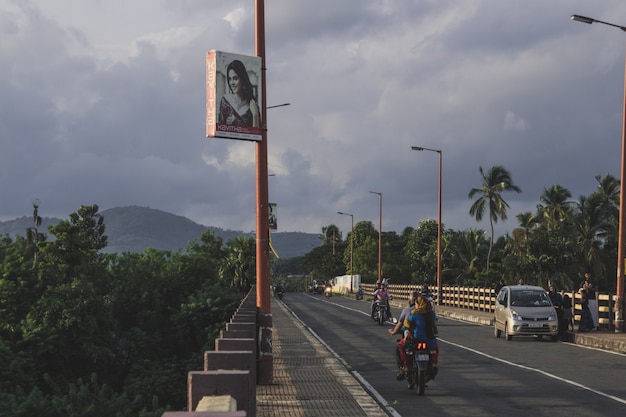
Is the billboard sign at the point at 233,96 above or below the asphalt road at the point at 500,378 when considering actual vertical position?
above

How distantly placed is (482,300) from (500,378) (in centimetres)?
3024

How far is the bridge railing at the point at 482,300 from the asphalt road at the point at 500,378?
3.26 meters

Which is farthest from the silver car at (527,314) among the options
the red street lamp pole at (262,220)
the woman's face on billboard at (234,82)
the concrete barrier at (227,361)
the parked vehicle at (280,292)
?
the parked vehicle at (280,292)

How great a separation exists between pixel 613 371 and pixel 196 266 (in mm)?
33451

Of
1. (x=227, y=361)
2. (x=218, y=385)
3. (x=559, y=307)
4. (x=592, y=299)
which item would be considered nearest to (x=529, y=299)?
(x=559, y=307)

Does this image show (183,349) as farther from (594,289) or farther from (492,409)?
(492,409)

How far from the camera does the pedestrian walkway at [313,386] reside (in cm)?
1141

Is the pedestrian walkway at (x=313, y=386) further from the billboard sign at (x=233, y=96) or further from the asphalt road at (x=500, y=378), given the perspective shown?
the billboard sign at (x=233, y=96)

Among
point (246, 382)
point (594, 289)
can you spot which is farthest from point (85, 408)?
point (246, 382)

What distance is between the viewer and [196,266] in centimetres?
4838

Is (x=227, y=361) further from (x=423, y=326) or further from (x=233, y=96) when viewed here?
(x=423, y=326)

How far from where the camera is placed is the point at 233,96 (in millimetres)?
13102

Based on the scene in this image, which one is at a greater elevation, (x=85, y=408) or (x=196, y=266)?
(x=196, y=266)

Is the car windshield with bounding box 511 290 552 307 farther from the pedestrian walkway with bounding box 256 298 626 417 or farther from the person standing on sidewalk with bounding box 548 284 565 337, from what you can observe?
the pedestrian walkway with bounding box 256 298 626 417
